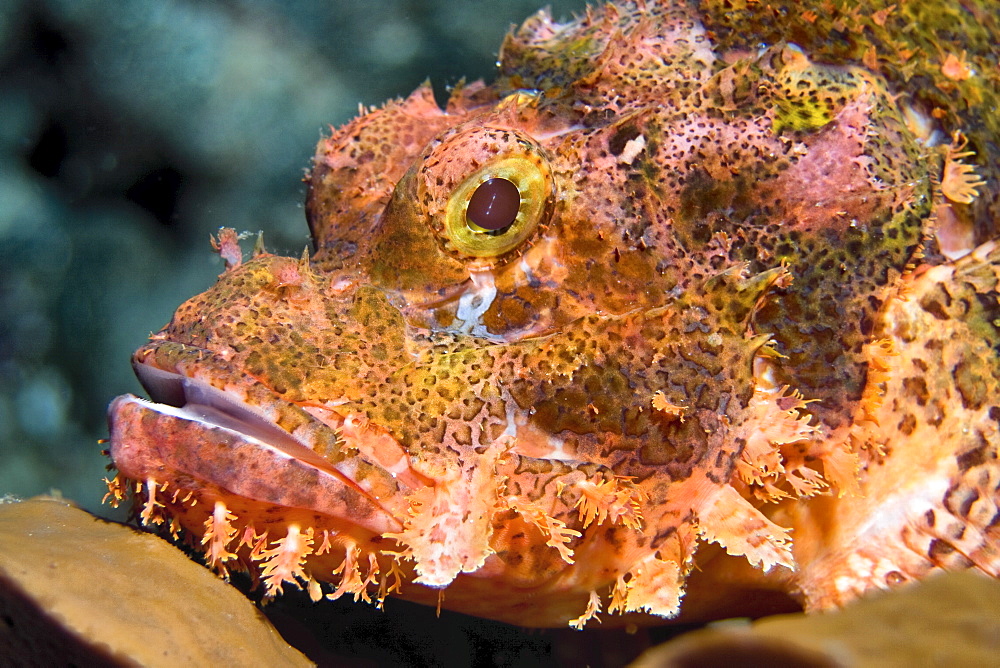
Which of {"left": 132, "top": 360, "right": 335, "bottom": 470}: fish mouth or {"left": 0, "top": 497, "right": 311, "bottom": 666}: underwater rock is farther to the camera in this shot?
{"left": 132, "top": 360, "right": 335, "bottom": 470}: fish mouth

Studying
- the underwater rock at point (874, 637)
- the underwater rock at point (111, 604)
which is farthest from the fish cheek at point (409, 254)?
the underwater rock at point (874, 637)

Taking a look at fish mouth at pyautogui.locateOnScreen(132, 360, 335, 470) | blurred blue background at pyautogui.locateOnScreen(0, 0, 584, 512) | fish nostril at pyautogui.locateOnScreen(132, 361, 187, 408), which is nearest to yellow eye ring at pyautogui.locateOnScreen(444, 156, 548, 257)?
fish mouth at pyautogui.locateOnScreen(132, 360, 335, 470)

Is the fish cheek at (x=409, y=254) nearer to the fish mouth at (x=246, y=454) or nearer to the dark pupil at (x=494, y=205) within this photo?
the dark pupil at (x=494, y=205)

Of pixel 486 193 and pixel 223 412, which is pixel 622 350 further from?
pixel 223 412

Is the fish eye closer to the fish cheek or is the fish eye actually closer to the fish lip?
the fish cheek

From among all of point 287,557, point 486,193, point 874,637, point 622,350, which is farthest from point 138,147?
point 874,637

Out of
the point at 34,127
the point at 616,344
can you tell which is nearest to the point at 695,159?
the point at 616,344
